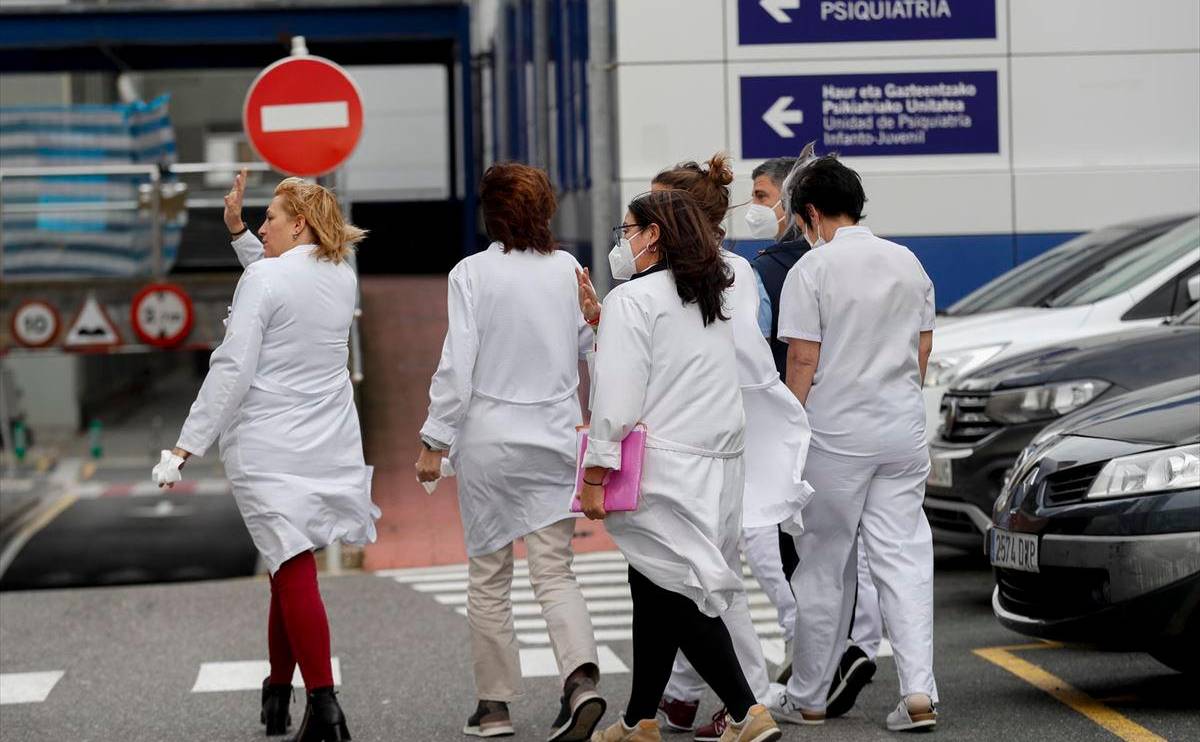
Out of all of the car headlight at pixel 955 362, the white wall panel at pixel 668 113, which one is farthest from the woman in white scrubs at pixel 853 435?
the white wall panel at pixel 668 113

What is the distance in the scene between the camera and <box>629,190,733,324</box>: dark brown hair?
6.11 metres

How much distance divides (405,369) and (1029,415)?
12.7 metres

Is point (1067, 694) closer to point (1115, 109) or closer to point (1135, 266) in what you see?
point (1135, 266)

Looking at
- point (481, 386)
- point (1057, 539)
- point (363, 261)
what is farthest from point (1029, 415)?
point (363, 261)

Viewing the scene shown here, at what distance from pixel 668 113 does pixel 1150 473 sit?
754 centimetres

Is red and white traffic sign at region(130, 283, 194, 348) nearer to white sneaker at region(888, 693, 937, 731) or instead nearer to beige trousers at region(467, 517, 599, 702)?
beige trousers at region(467, 517, 599, 702)

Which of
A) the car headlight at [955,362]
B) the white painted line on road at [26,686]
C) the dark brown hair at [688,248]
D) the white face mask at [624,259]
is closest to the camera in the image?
the dark brown hair at [688,248]

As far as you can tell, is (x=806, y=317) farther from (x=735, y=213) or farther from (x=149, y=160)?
(x=149, y=160)

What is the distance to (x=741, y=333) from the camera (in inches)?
256

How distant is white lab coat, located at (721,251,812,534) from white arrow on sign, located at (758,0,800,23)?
7.37m

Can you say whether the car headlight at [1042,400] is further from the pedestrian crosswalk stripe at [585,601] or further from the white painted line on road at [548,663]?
the white painted line on road at [548,663]

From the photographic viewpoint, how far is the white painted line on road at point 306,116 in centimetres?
1125

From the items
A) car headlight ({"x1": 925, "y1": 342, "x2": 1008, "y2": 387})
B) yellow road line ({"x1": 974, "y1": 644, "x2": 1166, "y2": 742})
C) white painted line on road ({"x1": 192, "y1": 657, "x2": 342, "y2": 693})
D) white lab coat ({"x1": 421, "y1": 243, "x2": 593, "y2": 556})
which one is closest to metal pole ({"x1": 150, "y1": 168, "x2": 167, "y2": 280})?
car headlight ({"x1": 925, "y1": 342, "x2": 1008, "y2": 387})

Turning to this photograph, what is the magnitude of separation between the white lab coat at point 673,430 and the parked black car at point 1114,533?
1191 millimetres
